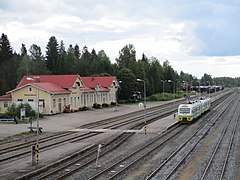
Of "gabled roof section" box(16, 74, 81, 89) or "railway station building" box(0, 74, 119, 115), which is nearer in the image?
"railway station building" box(0, 74, 119, 115)

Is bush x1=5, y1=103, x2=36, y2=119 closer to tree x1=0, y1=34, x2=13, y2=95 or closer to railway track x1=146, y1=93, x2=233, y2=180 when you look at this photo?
railway track x1=146, y1=93, x2=233, y2=180

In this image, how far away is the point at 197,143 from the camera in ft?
96.6

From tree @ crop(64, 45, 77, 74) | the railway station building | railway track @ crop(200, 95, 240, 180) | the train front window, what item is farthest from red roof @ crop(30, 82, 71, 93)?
tree @ crop(64, 45, 77, 74)

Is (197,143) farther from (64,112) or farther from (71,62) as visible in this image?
(71,62)

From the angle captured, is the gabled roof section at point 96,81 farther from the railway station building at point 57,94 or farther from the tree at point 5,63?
the tree at point 5,63

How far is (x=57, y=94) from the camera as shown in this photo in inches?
2341

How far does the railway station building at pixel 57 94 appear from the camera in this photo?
57.6 m

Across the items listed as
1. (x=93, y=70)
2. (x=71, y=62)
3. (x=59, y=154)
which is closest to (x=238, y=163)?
(x=59, y=154)

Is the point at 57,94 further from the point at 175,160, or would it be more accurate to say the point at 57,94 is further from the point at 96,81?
the point at 175,160

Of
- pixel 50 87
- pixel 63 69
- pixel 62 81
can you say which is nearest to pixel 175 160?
pixel 50 87

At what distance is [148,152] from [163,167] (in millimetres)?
4784

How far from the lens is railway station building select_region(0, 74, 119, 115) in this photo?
5756cm

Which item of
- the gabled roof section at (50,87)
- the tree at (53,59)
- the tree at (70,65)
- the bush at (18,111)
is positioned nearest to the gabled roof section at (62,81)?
the gabled roof section at (50,87)

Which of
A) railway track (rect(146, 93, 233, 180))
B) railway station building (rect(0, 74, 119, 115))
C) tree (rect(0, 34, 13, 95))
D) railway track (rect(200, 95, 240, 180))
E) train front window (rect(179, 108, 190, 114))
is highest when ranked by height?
tree (rect(0, 34, 13, 95))
